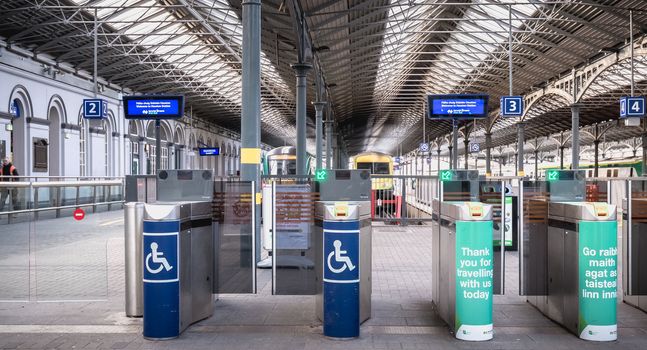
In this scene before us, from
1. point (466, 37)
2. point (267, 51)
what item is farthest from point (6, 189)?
point (466, 37)

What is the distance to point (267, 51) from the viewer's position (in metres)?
26.6

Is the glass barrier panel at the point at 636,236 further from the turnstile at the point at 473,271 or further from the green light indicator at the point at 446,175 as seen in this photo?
the turnstile at the point at 473,271

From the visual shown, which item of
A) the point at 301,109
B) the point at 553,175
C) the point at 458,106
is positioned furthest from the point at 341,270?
the point at 301,109

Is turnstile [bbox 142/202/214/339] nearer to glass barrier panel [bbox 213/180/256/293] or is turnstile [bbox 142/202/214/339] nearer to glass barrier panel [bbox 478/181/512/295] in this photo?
glass barrier panel [bbox 213/180/256/293]

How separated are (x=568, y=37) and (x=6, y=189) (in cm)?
2111

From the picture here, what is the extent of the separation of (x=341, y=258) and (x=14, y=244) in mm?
7224

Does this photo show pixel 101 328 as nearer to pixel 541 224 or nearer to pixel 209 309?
pixel 209 309

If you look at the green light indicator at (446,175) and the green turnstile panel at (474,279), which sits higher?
the green light indicator at (446,175)

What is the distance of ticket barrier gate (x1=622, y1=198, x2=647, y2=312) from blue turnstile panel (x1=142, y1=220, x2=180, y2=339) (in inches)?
203

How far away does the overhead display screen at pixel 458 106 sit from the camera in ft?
31.6

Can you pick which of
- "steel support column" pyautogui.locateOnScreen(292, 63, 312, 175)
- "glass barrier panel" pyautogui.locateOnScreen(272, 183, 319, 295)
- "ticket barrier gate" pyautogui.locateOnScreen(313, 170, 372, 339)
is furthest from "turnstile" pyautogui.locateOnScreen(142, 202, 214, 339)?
"steel support column" pyautogui.locateOnScreen(292, 63, 312, 175)

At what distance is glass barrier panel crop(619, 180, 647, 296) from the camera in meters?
6.99

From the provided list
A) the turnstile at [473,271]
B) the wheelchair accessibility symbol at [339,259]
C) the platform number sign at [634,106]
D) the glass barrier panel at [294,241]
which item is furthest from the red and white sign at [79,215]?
the platform number sign at [634,106]

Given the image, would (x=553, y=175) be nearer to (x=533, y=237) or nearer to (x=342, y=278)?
(x=533, y=237)
